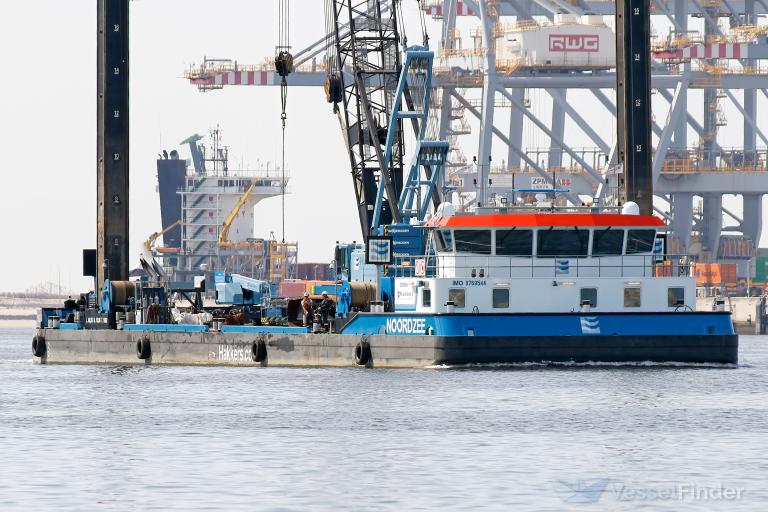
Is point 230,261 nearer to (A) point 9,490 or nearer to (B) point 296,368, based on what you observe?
(B) point 296,368

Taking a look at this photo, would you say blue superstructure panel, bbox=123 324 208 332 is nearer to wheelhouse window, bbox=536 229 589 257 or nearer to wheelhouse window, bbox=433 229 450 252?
wheelhouse window, bbox=433 229 450 252

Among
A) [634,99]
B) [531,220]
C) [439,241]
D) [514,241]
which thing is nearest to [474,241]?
[514,241]

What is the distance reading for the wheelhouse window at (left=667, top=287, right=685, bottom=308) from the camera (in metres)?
51.8

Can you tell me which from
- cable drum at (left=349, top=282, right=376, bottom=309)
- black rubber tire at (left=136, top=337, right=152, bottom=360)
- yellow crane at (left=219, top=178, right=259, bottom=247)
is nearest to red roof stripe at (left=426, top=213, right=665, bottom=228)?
cable drum at (left=349, top=282, right=376, bottom=309)

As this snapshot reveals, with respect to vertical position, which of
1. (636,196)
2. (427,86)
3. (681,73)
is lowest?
(636,196)

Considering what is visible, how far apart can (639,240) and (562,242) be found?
2.59 m

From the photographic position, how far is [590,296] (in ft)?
168

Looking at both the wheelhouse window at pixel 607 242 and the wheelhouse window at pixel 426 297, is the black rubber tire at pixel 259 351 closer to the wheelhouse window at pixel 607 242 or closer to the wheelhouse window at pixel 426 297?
the wheelhouse window at pixel 426 297

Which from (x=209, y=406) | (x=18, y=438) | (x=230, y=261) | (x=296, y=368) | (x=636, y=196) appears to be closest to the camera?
(x=18, y=438)

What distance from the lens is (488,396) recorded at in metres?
44.2

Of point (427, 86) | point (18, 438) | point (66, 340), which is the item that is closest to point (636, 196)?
point (427, 86)

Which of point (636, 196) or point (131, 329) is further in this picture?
point (636, 196)

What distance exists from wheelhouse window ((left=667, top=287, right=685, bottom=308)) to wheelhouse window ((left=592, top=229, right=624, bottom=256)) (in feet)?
6.35

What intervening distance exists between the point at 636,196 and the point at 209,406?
2797cm
